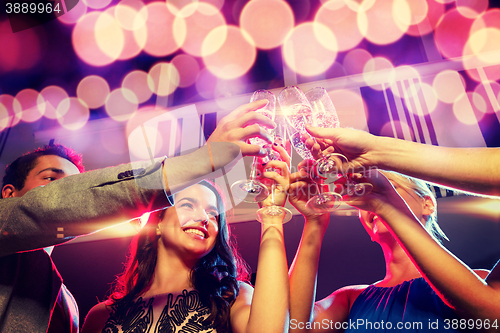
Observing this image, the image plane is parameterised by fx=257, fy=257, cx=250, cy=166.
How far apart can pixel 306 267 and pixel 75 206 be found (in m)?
1.04

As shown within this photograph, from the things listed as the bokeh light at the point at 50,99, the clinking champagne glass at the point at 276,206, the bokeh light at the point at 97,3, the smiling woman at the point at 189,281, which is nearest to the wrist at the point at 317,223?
the clinking champagne glass at the point at 276,206

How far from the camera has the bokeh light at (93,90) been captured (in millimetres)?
4078

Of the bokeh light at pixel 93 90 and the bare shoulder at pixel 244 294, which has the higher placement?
the bokeh light at pixel 93 90

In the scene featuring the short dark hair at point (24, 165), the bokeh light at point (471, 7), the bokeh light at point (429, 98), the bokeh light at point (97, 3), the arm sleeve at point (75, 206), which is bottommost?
the arm sleeve at point (75, 206)

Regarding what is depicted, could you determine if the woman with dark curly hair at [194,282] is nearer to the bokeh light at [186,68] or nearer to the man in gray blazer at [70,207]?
the man in gray blazer at [70,207]

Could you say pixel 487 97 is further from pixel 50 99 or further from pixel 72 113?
pixel 50 99

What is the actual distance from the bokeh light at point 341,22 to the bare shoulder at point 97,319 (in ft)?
13.2

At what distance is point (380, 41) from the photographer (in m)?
3.66

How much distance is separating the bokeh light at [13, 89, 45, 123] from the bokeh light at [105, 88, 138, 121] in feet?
3.39

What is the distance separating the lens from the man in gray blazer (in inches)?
27.8

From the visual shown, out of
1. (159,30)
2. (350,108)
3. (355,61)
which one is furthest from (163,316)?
(355,61)

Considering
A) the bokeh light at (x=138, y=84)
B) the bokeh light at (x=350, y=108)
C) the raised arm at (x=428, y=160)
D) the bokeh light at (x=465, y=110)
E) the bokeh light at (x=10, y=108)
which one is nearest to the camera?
the raised arm at (x=428, y=160)

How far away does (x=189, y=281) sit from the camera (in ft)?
5.09

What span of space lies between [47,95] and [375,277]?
18.4ft
